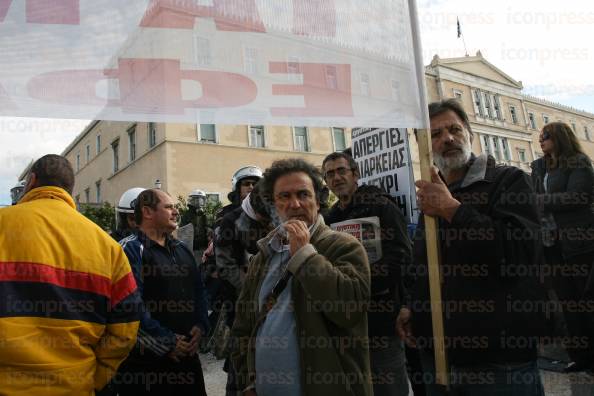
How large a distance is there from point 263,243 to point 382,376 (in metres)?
1.27

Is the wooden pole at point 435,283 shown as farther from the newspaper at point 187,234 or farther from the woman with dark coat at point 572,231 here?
the newspaper at point 187,234

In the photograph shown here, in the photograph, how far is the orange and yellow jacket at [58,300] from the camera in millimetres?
2037

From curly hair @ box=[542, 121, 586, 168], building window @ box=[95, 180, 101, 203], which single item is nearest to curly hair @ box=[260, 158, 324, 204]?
curly hair @ box=[542, 121, 586, 168]

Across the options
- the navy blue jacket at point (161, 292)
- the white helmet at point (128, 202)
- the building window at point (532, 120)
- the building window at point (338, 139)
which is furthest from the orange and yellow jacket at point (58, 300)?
the building window at point (532, 120)

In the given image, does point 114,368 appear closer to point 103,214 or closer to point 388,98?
point 388,98

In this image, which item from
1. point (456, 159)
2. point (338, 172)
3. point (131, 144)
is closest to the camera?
point (456, 159)

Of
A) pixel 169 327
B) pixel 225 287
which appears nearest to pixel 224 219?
pixel 225 287

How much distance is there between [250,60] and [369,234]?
1.52 metres

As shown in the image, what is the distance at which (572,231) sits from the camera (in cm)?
402

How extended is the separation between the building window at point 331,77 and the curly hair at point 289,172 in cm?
50

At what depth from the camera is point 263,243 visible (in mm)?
2312

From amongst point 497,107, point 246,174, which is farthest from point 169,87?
point 497,107

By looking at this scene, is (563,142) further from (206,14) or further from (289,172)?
(206,14)

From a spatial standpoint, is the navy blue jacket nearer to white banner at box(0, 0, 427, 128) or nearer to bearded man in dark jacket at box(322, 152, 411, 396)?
bearded man in dark jacket at box(322, 152, 411, 396)
